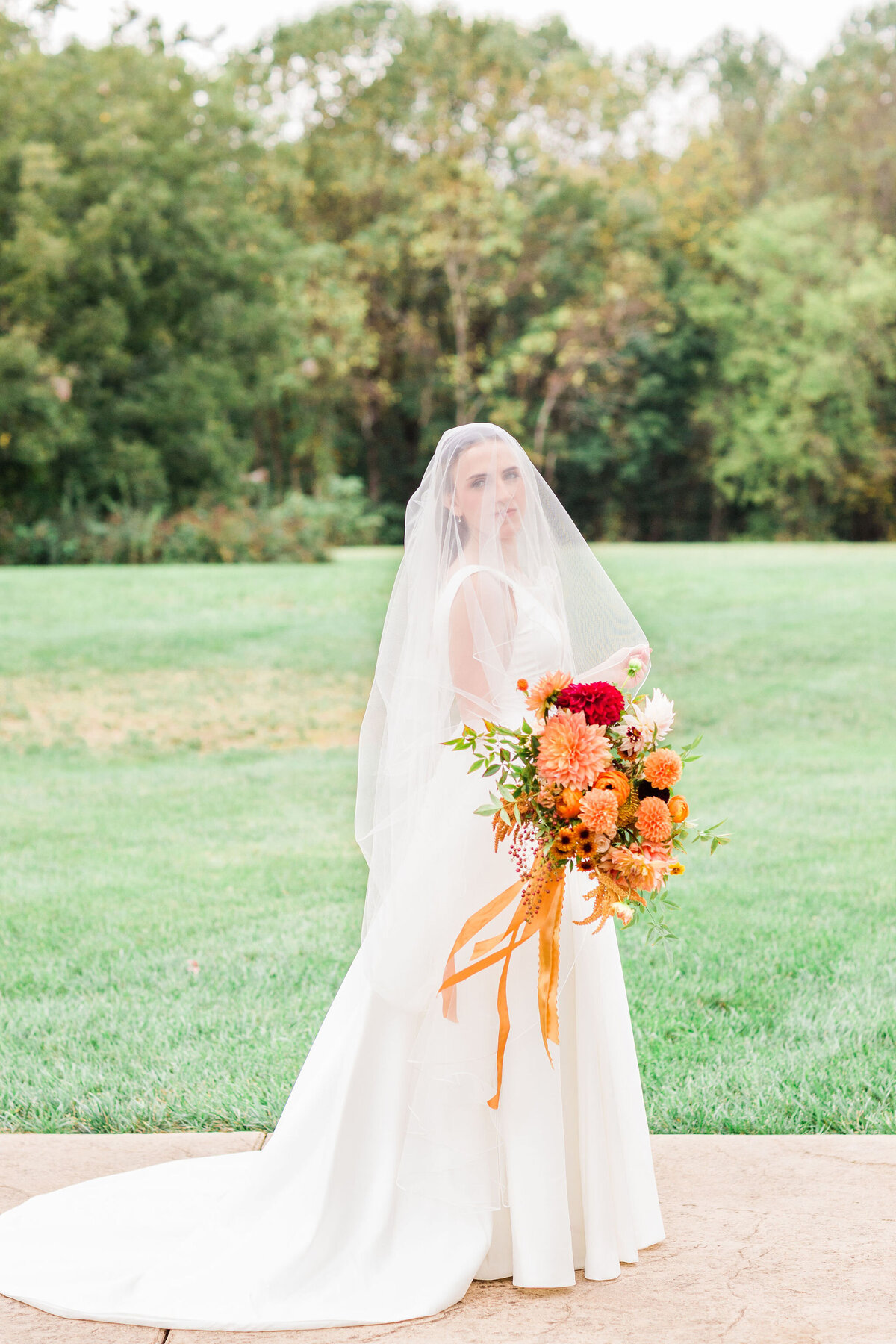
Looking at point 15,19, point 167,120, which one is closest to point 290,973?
point 167,120

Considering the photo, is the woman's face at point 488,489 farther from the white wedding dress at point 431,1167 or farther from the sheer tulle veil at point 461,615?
the white wedding dress at point 431,1167

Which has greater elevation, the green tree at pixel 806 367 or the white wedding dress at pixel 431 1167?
the green tree at pixel 806 367

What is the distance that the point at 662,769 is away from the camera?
3041 millimetres

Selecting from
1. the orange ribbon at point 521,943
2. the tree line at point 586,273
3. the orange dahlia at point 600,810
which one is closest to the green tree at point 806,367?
the tree line at point 586,273

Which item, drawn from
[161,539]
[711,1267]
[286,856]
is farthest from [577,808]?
[161,539]

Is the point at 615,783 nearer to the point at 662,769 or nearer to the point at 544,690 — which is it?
the point at 662,769

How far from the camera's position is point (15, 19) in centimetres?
2934

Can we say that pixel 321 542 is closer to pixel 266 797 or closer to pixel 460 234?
pixel 266 797

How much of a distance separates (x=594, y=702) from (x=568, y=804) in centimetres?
24

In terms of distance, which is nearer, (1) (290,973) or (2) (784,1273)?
(2) (784,1273)

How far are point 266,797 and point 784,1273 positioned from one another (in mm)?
7400

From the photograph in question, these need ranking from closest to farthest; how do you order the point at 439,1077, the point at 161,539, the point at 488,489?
1. the point at 439,1077
2. the point at 488,489
3. the point at 161,539

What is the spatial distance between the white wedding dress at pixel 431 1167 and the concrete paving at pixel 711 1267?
0.07 m

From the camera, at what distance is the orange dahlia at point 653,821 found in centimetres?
298
